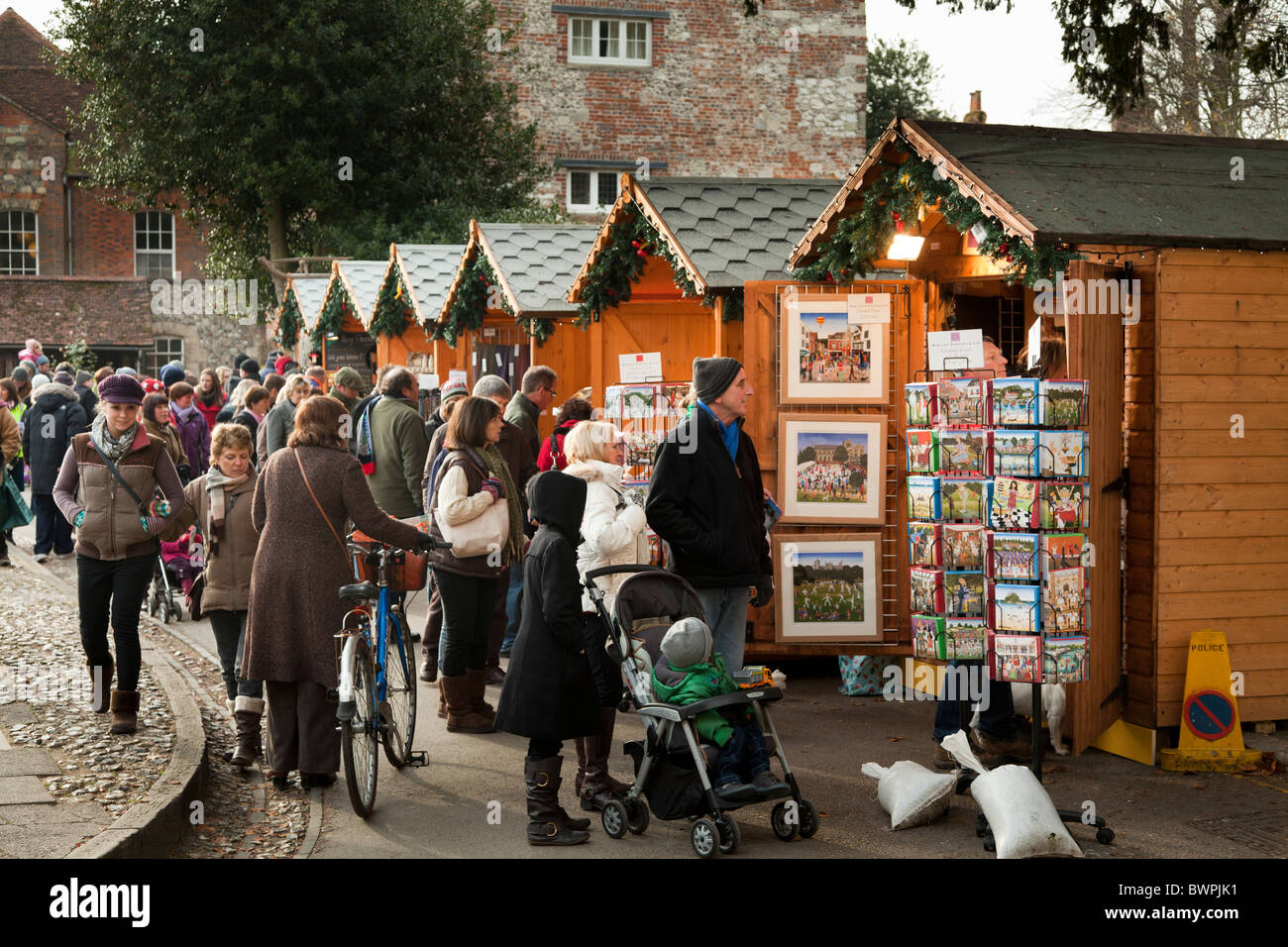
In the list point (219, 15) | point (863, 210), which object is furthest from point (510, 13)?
point (863, 210)

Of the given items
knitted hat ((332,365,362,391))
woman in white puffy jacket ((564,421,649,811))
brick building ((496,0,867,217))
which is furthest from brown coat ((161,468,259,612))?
brick building ((496,0,867,217))

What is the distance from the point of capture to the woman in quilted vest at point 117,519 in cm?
786

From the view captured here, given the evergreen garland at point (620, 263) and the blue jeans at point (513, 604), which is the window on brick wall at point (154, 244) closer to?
the evergreen garland at point (620, 263)

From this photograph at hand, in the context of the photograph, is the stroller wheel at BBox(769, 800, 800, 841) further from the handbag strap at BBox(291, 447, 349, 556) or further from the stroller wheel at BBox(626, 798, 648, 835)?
the handbag strap at BBox(291, 447, 349, 556)

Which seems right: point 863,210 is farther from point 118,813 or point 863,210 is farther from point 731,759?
point 118,813

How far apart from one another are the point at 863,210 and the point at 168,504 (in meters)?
4.47

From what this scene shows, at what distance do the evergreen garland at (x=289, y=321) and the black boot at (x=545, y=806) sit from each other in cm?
1725

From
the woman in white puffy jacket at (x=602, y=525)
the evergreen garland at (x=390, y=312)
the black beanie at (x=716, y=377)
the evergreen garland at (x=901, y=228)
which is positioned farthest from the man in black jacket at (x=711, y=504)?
the evergreen garland at (x=390, y=312)

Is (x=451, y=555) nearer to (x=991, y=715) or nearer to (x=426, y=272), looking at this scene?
(x=991, y=715)

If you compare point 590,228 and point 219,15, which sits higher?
point 219,15

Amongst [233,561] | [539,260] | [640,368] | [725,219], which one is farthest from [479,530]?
[539,260]

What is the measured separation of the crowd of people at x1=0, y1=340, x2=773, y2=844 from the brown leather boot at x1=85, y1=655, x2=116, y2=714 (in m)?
0.01

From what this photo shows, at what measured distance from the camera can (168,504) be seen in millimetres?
8055

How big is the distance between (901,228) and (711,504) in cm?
266
